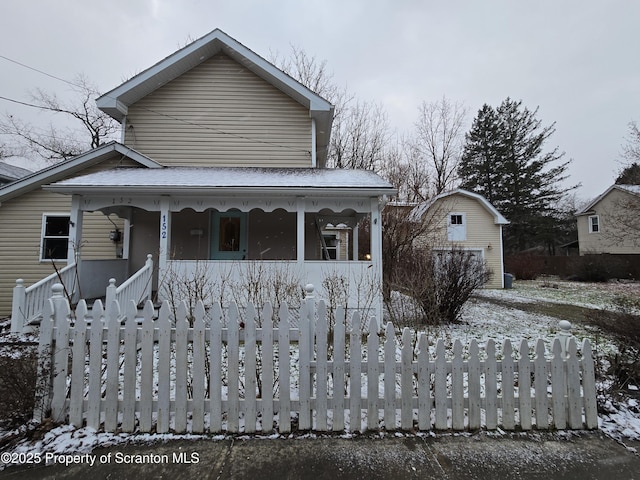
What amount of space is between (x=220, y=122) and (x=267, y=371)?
8660mm

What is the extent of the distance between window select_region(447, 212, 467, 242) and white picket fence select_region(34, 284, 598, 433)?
15.9 metres

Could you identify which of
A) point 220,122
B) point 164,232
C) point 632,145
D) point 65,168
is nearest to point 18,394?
point 164,232

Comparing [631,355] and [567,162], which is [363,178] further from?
[567,162]

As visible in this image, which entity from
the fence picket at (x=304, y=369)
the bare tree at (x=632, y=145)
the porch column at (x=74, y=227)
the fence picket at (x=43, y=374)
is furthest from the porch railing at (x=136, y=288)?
the bare tree at (x=632, y=145)

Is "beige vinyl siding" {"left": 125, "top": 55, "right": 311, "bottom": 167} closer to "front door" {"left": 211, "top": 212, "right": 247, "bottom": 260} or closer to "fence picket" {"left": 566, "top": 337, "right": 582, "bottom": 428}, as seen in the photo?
"front door" {"left": 211, "top": 212, "right": 247, "bottom": 260}

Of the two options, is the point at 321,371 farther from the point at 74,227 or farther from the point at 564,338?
the point at 74,227

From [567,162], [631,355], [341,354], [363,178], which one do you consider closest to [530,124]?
[567,162]

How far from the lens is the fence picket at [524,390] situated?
2607mm

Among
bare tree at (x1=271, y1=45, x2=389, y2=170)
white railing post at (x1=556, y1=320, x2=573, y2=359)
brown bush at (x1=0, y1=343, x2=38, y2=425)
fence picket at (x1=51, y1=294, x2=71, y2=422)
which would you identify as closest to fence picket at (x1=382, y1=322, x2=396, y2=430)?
white railing post at (x1=556, y1=320, x2=573, y2=359)

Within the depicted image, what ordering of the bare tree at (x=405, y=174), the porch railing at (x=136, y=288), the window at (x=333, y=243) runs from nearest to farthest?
the porch railing at (x=136, y=288) → the bare tree at (x=405, y=174) → the window at (x=333, y=243)

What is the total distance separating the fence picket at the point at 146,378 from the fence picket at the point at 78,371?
53 cm

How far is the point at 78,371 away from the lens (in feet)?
8.41

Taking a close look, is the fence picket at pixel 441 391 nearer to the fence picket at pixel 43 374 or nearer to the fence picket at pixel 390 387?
the fence picket at pixel 390 387

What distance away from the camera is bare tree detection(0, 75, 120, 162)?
1900 cm
